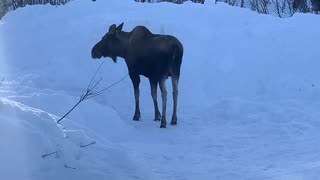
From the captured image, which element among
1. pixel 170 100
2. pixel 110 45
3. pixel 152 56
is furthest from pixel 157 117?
pixel 170 100

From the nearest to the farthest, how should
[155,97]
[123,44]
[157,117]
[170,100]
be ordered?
[155,97] → [157,117] → [123,44] → [170,100]

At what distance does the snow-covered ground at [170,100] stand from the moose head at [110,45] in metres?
0.95

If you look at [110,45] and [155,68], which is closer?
[155,68]

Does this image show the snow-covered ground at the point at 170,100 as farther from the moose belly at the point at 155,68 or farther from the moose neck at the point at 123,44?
the moose neck at the point at 123,44

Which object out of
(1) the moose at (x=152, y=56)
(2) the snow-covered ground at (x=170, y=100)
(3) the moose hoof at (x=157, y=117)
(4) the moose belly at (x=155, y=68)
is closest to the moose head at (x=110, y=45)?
(1) the moose at (x=152, y=56)

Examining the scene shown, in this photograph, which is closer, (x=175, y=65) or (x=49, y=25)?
(x=175, y=65)

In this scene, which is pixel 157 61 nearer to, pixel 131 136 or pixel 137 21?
pixel 131 136

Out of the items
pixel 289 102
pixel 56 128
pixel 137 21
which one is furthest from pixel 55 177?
pixel 137 21

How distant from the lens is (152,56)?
11.6 m

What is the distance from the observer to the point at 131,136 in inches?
418

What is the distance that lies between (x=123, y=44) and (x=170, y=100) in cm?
188

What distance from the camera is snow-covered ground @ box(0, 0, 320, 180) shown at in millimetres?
7094

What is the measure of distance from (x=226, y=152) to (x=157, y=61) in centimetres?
264

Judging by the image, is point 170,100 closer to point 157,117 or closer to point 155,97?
point 157,117
